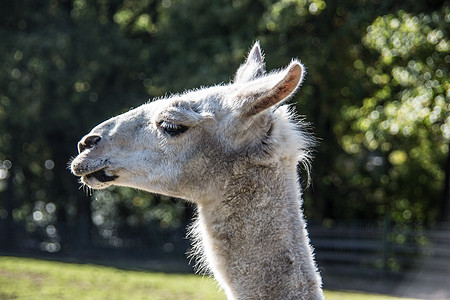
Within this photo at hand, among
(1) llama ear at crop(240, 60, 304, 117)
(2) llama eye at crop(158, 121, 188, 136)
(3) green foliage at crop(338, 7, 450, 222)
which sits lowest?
(2) llama eye at crop(158, 121, 188, 136)

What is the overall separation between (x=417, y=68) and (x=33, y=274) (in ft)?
32.3

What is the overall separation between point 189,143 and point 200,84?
41.3ft

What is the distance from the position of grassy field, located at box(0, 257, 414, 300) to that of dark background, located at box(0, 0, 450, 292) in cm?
346

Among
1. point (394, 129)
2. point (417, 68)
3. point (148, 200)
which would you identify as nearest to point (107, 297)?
point (394, 129)

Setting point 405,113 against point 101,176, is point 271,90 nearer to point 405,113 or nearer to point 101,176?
point 101,176

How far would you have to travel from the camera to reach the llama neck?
332 cm

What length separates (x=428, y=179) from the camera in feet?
76.2

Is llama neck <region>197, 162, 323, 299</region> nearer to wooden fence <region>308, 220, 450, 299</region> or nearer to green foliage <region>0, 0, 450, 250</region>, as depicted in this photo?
green foliage <region>0, 0, 450, 250</region>

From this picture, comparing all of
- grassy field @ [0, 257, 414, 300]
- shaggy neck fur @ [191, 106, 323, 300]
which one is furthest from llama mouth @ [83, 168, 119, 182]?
grassy field @ [0, 257, 414, 300]

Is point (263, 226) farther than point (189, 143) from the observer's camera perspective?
No

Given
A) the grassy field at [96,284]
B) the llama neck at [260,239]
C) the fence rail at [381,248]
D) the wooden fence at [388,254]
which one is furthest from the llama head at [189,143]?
the fence rail at [381,248]

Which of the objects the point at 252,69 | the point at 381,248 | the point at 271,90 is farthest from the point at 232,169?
the point at 381,248

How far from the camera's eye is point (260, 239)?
3.41 m

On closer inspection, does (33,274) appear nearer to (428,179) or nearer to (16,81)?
(16,81)
